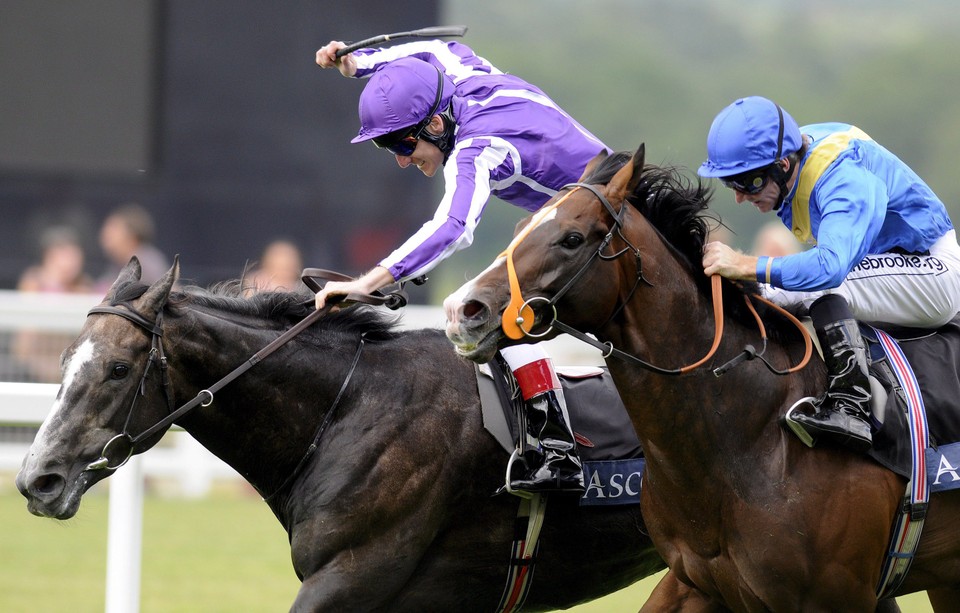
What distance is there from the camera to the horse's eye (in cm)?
347

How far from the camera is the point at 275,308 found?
13.8 ft

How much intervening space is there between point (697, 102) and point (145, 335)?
25.6 m

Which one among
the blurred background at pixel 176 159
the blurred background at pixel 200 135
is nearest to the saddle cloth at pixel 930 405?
the blurred background at pixel 176 159

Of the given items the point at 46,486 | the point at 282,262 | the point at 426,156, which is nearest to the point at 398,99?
the point at 426,156

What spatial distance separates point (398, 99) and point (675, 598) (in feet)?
5.69

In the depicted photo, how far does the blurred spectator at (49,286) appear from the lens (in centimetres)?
888

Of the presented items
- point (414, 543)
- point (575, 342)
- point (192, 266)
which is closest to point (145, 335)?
point (414, 543)

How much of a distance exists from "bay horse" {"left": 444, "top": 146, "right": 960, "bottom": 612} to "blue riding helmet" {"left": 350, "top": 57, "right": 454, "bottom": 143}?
26.0 inches

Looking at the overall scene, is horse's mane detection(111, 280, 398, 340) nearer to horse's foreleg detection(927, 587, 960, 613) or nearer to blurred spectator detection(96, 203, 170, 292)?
horse's foreleg detection(927, 587, 960, 613)

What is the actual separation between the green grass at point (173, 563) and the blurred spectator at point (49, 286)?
3.35 ft

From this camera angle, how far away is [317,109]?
9375mm

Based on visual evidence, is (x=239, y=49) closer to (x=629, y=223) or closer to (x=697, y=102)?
(x=629, y=223)

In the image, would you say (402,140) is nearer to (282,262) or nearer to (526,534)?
(526,534)

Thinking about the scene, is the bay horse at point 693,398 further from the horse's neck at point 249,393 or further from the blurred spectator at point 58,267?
the blurred spectator at point 58,267
